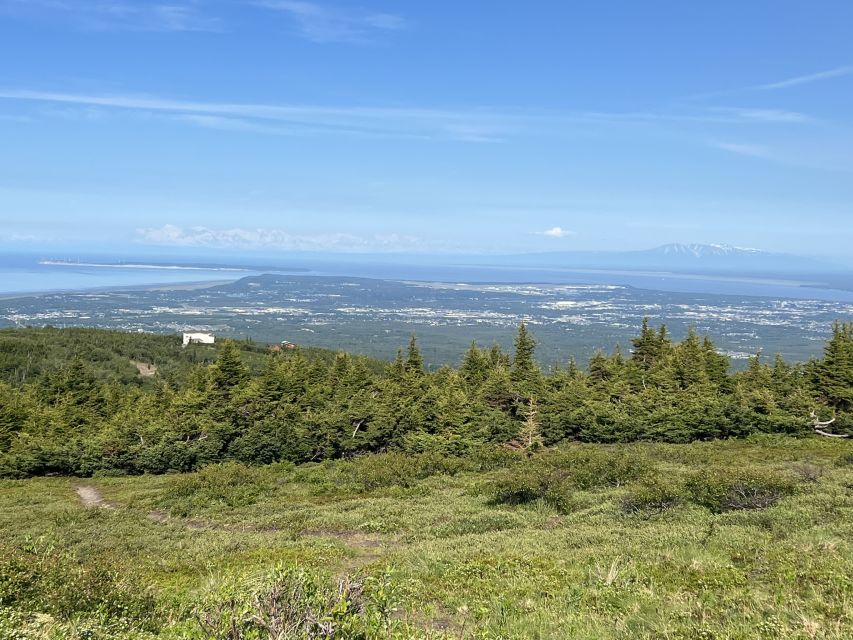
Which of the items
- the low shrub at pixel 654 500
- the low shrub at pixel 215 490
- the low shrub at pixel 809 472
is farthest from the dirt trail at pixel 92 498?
the low shrub at pixel 809 472

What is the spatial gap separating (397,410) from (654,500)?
2341 cm

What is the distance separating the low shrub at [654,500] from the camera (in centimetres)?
1947

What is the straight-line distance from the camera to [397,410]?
135 feet

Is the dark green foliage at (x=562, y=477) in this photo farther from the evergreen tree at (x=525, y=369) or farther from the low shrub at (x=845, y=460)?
the evergreen tree at (x=525, y=369)

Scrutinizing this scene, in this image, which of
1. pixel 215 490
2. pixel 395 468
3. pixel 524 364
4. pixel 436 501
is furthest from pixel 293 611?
pixel 524 364

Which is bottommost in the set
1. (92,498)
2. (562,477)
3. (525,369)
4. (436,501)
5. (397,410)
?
(92,498)

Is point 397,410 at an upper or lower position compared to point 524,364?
lower

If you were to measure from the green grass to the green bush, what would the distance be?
11cm

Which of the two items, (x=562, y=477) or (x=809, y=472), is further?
(x=562, y=477)

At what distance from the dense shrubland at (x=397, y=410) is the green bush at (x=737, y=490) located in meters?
18.4

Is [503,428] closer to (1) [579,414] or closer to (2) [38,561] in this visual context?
(1) [579,414]

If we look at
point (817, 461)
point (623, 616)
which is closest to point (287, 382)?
point (817, 461)

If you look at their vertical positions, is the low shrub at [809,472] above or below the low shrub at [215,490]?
above

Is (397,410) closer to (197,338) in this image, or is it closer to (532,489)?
(532,489)
